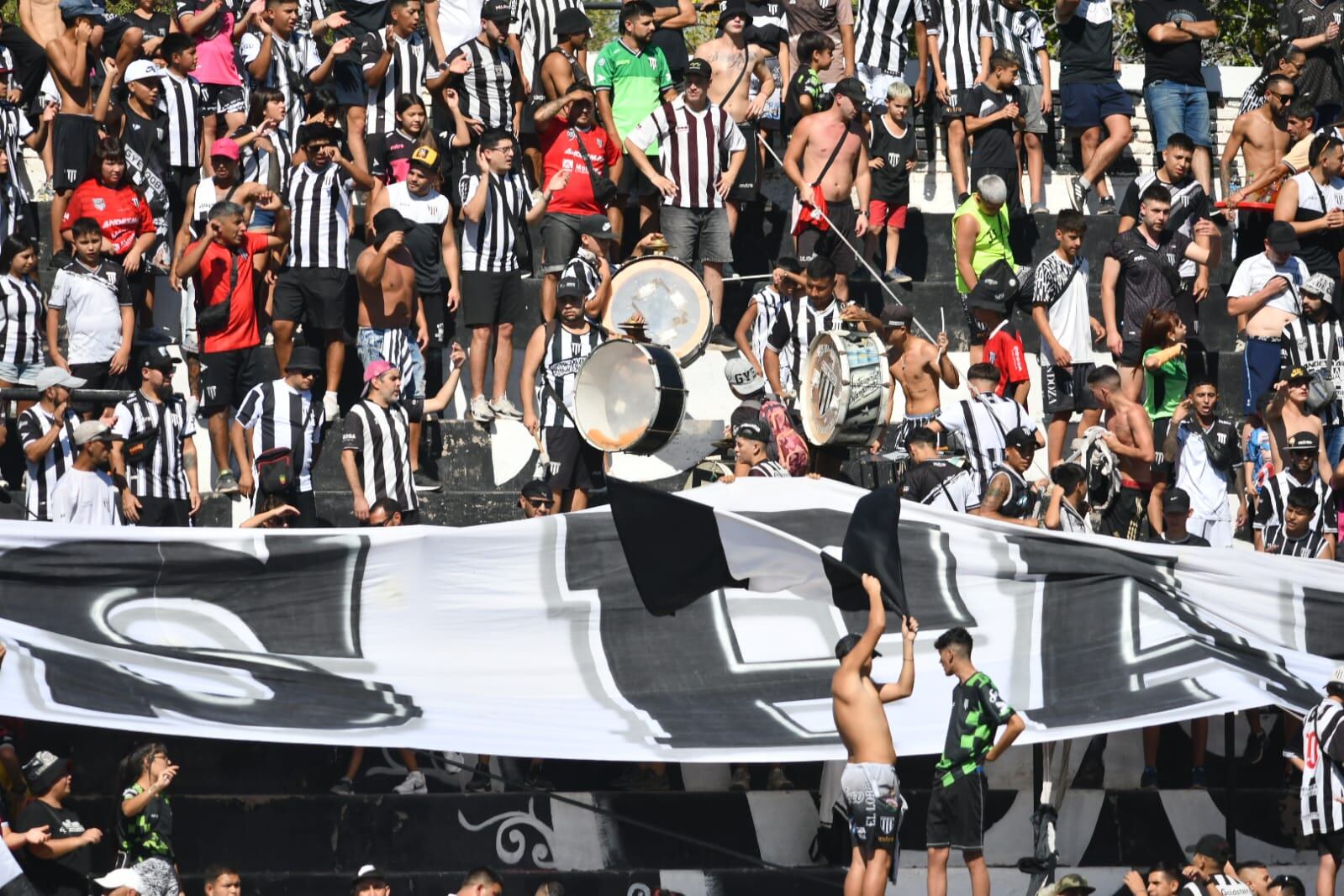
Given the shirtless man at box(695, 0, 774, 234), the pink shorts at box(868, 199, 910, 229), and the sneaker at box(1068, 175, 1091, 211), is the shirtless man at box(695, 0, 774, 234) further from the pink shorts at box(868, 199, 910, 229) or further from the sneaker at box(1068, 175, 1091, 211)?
the sneaker at box(1068, 175, 1091, 211)

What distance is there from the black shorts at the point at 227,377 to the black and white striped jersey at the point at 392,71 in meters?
2.54

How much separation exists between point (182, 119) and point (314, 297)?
1937mm

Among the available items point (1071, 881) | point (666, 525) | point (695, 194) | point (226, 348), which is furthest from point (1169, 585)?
point (226, 348)

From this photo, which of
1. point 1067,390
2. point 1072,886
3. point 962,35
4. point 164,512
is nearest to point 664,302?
point 1067,390

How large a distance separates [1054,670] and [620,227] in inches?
214

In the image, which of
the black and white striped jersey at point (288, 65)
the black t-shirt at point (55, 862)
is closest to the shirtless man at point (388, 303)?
the black and white striped jersey at point (288, 65)

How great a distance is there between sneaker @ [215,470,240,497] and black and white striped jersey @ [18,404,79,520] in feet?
3.84

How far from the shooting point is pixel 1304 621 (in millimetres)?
12031

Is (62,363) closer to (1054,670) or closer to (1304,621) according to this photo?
(1054,670)

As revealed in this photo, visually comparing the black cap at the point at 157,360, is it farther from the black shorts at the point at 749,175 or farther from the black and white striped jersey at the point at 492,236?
the black shorts at the point at 749,175

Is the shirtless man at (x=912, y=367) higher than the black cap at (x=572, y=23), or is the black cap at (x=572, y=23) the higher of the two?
the black cap at (x=572, y=23)

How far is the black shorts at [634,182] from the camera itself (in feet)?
51.7

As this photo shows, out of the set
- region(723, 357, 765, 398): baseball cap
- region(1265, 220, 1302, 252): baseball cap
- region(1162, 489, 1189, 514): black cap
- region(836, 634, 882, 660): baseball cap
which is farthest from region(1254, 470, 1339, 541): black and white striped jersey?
region(836, 634, 882, 660): baseball cap

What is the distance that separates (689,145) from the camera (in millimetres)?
15500
